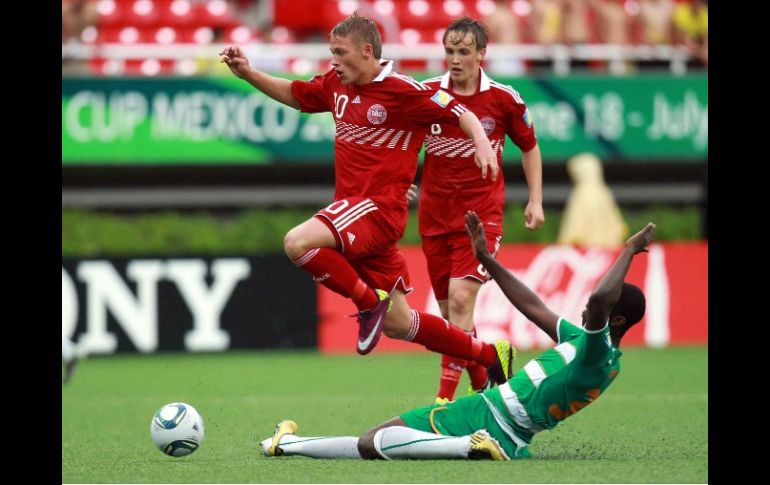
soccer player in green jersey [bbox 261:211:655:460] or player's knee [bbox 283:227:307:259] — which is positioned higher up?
player's knee [bbox 283:227:307:259]

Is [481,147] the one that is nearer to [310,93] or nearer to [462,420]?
[310,93]

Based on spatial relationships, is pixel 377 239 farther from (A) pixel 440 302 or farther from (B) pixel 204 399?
(B) pixel 204 399

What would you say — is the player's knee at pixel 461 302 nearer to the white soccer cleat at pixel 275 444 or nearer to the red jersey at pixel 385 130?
the red jersey at pixel 385 130

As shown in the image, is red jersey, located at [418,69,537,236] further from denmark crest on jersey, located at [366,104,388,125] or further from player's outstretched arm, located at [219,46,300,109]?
player's outstretched arm, located at [219,46,300,109]

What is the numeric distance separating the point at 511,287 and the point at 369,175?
148cm

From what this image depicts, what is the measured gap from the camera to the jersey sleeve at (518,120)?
8672mm

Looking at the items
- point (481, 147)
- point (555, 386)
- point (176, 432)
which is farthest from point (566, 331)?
point (176, 432)

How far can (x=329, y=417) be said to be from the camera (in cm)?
934

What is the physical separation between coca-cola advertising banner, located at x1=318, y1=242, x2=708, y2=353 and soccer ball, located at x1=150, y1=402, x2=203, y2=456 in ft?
24.9

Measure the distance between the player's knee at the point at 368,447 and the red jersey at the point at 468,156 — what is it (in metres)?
2.32

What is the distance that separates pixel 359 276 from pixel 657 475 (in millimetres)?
2362

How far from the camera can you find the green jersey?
644cm

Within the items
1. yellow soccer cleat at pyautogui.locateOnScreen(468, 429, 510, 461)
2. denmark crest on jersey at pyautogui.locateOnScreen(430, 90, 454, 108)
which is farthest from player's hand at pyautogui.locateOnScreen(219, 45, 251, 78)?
yellow soccer cleat at pyautogui.locateOnScreen(468, 429, 510, 461)
